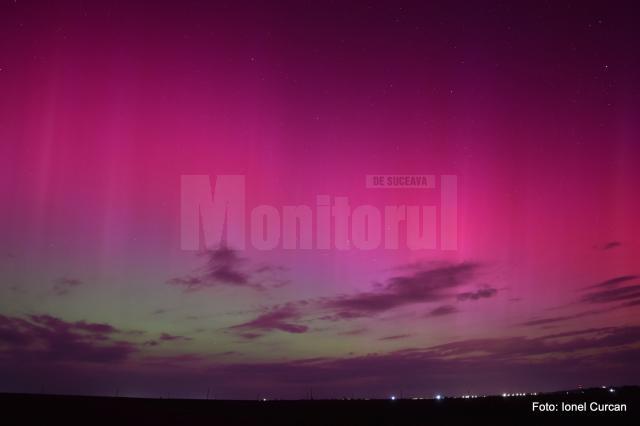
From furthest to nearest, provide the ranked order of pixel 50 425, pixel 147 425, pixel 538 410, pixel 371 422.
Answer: pixel 538 410
pixel 371 422
pixel 147 425
pixel 50 425

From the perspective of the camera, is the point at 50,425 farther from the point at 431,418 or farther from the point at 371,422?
the point at 431,418

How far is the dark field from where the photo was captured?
34906 millimetres

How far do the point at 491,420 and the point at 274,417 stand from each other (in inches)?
590

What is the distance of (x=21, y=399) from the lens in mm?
43344

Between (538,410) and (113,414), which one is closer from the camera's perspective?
(113,414)

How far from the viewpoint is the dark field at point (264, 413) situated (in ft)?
115

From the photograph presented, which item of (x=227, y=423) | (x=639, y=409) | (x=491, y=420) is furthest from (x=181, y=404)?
(x=639, y=409)

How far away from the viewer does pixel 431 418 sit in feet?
127

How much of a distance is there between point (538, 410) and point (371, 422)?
578 inches

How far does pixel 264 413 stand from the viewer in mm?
40031

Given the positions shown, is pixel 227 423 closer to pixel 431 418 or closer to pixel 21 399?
pixel 431 418

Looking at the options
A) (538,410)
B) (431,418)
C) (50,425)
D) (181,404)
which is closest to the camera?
(50,425)

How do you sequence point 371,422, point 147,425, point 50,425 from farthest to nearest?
point 371,422 → point 147,425 → point 50,425

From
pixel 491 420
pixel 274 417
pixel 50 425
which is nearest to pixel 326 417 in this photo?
pixel 274 417
